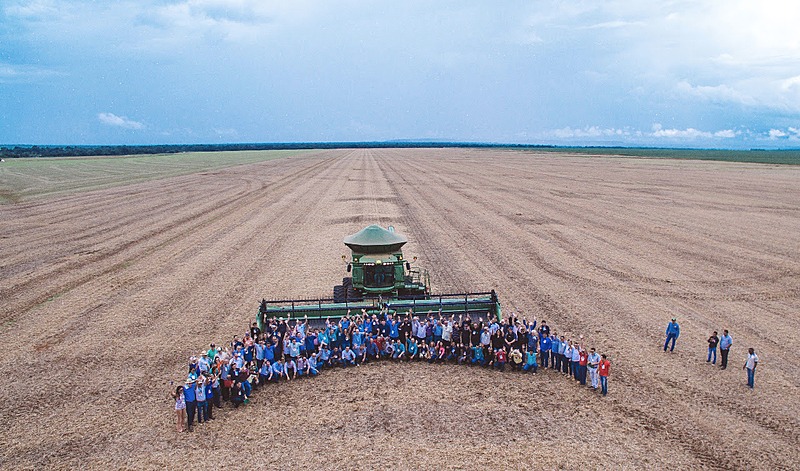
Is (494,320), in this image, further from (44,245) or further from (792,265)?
(44,245)

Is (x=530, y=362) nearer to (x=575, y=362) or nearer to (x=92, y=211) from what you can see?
(x=575, y=362)

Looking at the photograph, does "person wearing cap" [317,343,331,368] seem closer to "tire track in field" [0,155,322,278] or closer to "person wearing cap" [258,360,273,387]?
"person wearing cap" [258,360,273,387]

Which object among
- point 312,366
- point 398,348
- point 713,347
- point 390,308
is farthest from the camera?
point 390,308

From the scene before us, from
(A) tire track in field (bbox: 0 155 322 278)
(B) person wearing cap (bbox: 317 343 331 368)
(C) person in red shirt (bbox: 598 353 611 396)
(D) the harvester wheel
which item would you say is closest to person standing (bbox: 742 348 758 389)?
(C) person in red shirt (bbox: 598 353 611 396)

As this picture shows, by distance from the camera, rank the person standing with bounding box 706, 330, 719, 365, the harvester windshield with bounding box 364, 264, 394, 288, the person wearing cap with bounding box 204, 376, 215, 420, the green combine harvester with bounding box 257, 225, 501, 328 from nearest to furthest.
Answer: the person wearing cap with bounding box 204, 376, 215, 420
the person standing with bounding box 706, 330, 719, 365
the green combine harvester with bounding box 257, 225, 501, 328
the harvester windshield with bounding box 364, 264, 394, 288

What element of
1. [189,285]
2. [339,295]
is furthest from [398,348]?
[189,285]

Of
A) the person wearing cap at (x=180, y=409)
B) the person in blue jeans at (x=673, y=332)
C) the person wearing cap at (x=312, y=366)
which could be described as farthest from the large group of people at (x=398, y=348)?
the person in blue jeans at (x=673, y=332)

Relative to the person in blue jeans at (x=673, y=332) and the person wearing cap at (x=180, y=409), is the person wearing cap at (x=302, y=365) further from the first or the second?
the person in blue jeans at (x=673, y=332)
